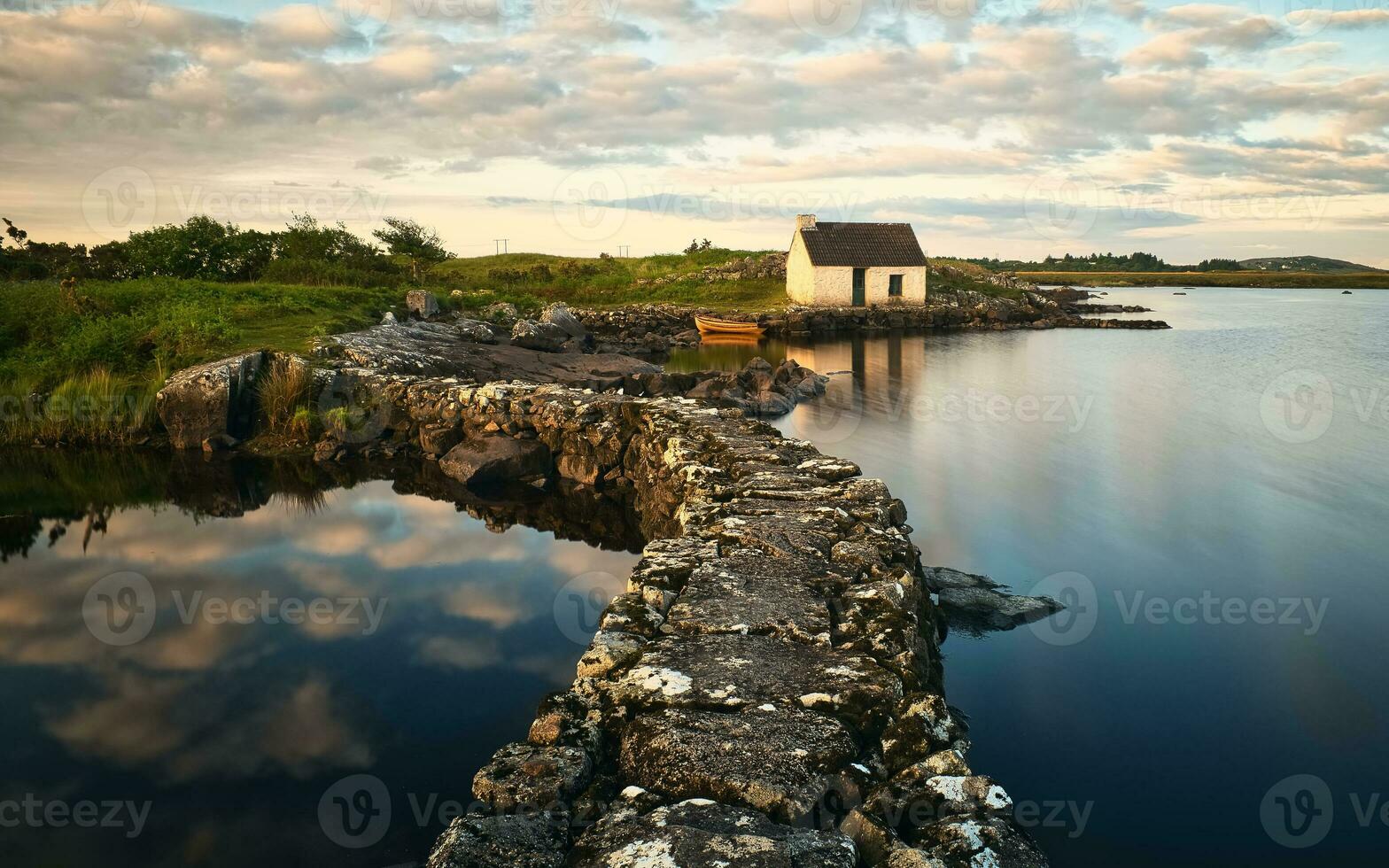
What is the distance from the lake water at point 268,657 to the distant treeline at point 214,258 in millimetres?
17387

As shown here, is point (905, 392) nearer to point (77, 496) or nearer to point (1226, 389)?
point (1226, 389)

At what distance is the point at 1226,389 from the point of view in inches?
902

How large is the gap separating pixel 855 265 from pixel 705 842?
4410 cm

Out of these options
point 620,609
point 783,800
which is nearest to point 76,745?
point 620,609

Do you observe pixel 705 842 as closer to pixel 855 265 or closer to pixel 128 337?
pixel 128 337

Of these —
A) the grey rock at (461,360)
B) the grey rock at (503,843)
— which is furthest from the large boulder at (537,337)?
the grey rock at (503,843)

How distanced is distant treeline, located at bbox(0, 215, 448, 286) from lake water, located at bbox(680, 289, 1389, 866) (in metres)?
18.3

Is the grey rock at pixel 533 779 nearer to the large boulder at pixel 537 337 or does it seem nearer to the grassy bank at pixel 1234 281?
the large boulder at pixel 537 337

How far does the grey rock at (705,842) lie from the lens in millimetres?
2936

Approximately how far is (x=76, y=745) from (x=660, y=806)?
4354 mm

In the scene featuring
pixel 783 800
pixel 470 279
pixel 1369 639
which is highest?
pixel 470 279

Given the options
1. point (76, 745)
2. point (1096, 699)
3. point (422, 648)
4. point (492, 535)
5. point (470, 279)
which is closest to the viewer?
point (76, 745)

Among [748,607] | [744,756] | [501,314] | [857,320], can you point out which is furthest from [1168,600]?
[857,320]

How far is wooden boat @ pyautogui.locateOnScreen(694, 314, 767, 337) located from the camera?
39.2 meters
